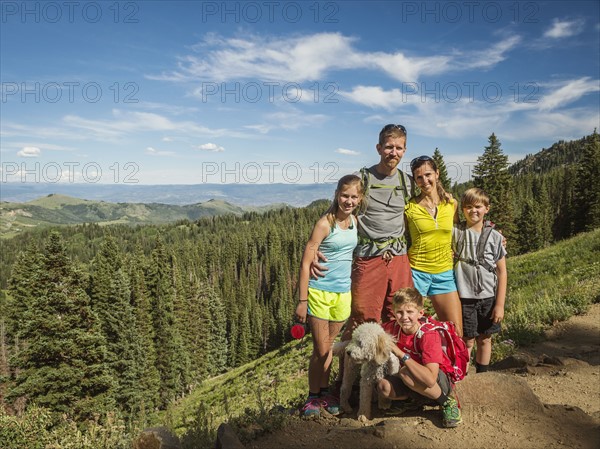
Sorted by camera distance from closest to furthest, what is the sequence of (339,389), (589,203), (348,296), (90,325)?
(348,296)
(339,389)
(90,325)
(589,203)

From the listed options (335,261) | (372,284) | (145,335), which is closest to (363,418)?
(372,284)

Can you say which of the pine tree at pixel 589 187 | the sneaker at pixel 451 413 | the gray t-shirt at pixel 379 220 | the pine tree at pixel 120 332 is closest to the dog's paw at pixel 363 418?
the sneaker at pixel 451 413

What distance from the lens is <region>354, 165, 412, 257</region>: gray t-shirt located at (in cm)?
476

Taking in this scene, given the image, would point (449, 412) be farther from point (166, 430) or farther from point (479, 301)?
point (166, 430)

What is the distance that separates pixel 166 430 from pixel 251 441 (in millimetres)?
934

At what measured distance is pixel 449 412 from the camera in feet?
13.6

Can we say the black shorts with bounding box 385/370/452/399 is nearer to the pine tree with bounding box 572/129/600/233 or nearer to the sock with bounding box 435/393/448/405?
the sock with bounding box 435/393/448/405

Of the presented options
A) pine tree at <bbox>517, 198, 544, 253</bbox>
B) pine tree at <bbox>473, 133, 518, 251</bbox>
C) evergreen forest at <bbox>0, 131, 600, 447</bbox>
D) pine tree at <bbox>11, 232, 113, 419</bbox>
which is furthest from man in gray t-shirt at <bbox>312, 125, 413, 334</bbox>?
pine tree at <bbox>517, 198, 544, 253</bbox>

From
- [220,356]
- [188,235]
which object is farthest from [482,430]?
[188,235]

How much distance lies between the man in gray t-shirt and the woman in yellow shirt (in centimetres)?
39

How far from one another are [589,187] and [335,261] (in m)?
51.8

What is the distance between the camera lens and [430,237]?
16.7 ft

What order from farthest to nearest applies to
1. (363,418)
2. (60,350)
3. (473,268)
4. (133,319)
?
(133,319) < (60,350) < (473,268) < (363,418)

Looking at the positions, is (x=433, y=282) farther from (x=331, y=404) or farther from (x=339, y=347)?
(x=331, y=404)
